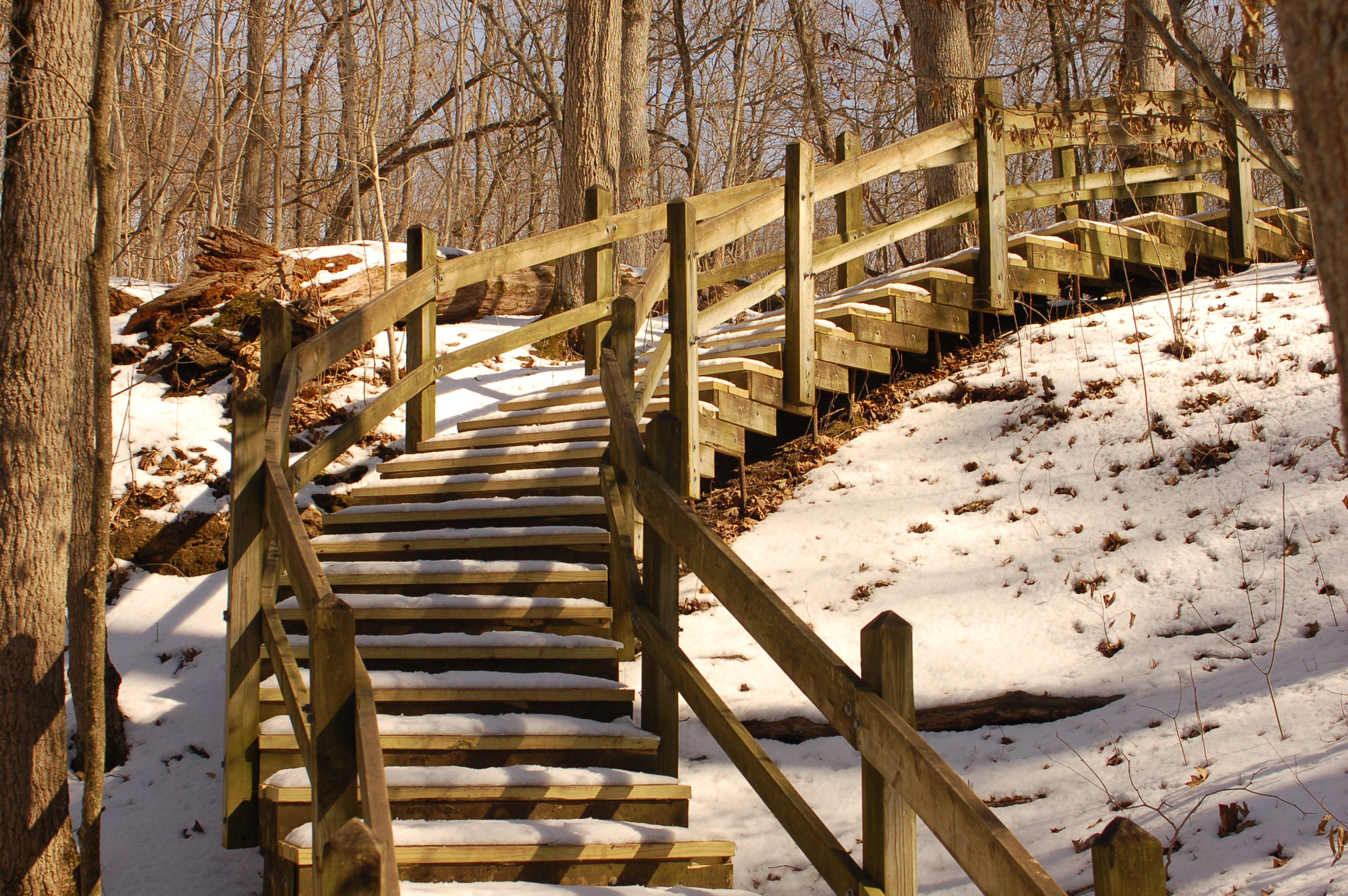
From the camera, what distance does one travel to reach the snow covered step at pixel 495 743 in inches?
145

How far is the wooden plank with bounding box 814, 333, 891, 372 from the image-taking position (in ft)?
22.5

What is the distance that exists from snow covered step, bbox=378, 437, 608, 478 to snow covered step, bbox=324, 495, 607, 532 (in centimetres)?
35

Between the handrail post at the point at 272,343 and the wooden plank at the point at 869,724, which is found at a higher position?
the handrail post at the point at 272,343

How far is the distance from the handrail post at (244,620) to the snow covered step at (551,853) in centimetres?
64

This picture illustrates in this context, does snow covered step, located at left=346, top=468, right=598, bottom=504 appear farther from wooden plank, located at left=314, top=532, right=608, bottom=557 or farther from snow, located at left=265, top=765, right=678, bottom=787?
snow, located at left=265, top=765, right=678, bottom=787

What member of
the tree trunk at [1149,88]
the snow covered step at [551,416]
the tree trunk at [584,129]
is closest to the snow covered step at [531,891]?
the snow covered step at [551,416]

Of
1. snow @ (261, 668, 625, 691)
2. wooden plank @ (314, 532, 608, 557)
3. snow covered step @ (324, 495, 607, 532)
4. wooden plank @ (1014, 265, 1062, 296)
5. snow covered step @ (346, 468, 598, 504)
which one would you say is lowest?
snow @ (261, 668, 625, 691)

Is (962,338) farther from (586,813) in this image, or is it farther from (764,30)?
(764,30)

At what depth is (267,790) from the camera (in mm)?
3396

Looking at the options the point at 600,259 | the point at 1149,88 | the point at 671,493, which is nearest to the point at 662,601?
the point at 671,493

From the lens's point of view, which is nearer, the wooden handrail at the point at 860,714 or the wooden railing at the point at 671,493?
the wooden handrail at the point at 860,714

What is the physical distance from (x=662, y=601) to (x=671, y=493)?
1.70 ft

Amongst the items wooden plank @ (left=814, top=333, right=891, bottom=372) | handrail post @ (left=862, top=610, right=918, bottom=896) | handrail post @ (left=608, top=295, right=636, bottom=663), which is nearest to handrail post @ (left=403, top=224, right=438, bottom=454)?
handrail post @ (left=608, top=295, right=636, bottom=663)

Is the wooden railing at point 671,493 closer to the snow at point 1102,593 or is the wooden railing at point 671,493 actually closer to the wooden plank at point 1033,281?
the wooden plank at point 1033,281
